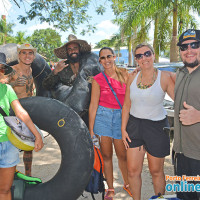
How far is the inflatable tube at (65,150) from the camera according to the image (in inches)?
89.8

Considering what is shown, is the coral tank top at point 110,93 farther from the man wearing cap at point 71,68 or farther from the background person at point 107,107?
the man wearing cap at point 71,68

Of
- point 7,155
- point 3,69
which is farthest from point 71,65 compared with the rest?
point 7,155

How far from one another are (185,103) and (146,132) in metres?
0.64

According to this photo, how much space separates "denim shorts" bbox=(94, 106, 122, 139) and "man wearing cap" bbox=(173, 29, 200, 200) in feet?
2.60

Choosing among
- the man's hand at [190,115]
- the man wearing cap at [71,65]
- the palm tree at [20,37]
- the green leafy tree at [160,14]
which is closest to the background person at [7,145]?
the man's hand at [190,115]

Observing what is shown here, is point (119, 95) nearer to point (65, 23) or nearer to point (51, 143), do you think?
point (51, 143)

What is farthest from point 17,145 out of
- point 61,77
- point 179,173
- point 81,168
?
point 61,77

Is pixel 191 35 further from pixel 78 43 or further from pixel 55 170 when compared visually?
pixel 55 170

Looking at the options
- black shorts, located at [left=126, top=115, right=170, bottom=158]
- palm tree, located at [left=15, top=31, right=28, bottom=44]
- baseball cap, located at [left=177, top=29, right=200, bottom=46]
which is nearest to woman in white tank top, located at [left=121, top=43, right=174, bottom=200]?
black shorts, located at [left=126, top=115, right=170, bottom=158]

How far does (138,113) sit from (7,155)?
4.32 feet

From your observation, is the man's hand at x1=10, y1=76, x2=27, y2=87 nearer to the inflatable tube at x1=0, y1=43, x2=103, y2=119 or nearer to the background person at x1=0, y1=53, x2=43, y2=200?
the inflatable tube at x1=0, y1=43, x2=103, y2=119

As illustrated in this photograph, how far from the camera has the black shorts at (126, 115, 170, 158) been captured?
2248mm

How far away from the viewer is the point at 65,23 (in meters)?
6.24

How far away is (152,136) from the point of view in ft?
7.42
